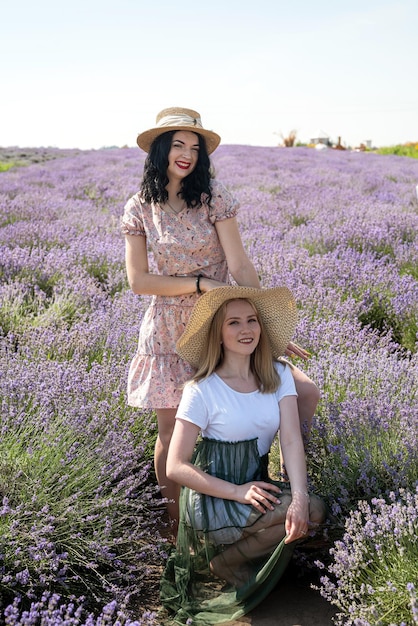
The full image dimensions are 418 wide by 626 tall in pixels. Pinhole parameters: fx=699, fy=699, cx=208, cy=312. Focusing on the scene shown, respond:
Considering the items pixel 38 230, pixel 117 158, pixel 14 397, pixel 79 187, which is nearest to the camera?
pixel 14 397

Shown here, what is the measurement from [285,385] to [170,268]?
634 mm

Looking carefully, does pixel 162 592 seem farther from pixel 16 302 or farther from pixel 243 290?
pixel 16 302

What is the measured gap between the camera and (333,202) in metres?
7.59

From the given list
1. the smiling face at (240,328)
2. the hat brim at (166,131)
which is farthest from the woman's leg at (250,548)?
the hat brim at (166,131)

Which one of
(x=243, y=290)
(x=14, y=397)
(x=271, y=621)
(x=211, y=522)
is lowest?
(x=271, y=621)

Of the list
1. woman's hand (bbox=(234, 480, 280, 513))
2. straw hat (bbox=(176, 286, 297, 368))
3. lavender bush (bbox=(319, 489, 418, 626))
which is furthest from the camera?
straw hat (bbox=(176, 286, 297, 368))

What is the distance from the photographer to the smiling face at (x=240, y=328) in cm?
238

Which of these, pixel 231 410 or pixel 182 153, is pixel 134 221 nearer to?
pixel 182 153

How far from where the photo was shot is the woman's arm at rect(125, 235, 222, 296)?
8.48 ft

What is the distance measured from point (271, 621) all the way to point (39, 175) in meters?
10.5

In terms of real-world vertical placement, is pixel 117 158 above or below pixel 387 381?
above

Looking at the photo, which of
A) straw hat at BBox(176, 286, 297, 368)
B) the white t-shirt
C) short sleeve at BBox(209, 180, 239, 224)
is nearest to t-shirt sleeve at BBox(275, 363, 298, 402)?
the white t-shirt

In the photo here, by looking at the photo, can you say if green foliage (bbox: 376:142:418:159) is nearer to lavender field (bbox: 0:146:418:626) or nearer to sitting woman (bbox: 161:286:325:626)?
lavender field (bbox: 0:146:418:626)

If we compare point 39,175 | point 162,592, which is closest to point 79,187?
point 39,175
